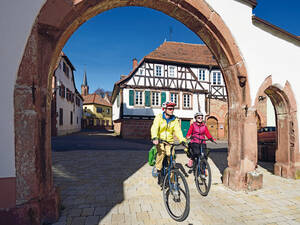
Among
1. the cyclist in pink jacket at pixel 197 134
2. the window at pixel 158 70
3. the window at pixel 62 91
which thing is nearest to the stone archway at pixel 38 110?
the cyclist in pink jacket at pixel 197 134

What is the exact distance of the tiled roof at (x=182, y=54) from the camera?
55.6 feet

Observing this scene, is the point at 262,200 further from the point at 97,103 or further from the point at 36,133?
the point at 97,103

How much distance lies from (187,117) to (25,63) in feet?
52.7

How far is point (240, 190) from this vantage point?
3.78 meters

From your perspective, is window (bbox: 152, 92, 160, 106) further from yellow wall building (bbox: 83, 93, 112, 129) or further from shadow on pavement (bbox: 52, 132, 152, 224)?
yellow wall building (bbox: 83, 93, 112, 129)

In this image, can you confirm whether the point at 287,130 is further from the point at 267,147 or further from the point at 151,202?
the point at 151,202

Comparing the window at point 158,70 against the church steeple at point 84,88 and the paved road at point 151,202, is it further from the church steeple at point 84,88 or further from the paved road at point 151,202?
the church steeple at point 84,88

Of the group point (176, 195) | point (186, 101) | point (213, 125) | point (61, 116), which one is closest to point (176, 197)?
point (176, 195)

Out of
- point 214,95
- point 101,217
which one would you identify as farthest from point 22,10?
point 214,95

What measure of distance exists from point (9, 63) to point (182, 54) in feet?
58.0

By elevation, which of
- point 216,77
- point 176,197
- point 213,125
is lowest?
point 176,197

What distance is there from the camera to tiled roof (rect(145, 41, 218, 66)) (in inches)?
667

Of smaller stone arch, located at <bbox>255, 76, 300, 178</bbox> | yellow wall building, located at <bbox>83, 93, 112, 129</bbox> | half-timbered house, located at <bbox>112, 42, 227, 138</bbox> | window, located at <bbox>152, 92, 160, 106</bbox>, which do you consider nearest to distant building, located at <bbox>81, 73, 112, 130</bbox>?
yellow wall building, located at <bbox>83, 93, 112, 129</bbox>

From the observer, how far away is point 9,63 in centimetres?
237
